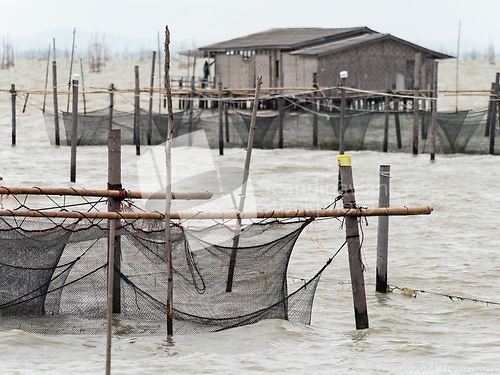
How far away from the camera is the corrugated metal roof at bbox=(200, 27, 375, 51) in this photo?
2292cm

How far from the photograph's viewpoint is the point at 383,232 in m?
5.97

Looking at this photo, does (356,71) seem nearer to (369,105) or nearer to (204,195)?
(369,105)

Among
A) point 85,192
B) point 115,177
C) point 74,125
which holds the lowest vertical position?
point 85,192

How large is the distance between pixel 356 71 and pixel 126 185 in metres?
12.4

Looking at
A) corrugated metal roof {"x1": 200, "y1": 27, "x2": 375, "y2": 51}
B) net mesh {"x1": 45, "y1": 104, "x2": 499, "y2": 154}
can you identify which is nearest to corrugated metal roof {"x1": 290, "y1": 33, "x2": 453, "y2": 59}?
corrugated metal roof {"x1": 200, "y1": 27, "x2": 375, "y2": 51}

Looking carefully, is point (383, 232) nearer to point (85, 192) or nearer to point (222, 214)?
point (222, 214)

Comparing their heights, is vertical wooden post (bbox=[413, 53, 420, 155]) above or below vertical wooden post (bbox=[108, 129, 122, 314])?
above

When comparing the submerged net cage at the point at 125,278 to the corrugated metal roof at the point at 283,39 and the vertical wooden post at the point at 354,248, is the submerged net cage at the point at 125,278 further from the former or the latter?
the corrugated metal roof at the point at 283,39

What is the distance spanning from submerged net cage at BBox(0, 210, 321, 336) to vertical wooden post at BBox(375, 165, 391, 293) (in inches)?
50.2

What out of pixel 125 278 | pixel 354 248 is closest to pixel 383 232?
pixel 354 248

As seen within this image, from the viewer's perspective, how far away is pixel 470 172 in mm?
14008

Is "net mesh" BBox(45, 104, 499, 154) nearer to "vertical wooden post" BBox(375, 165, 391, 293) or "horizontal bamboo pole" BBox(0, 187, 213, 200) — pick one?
"vertical wooden post" BBox(375, 165, 391, 293)

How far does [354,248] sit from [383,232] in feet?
3.37

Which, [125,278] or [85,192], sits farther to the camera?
[85,192]
